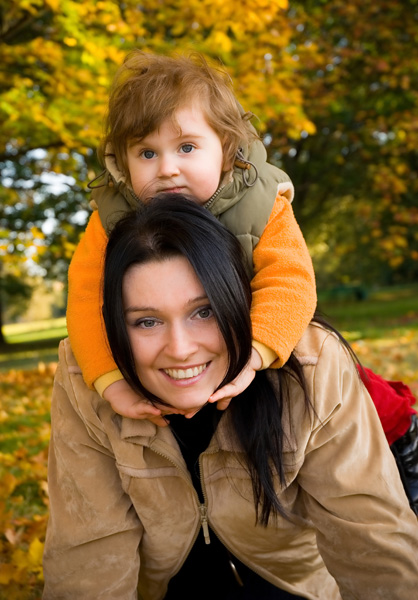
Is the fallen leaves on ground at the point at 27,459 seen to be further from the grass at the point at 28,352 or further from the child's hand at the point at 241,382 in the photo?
the grass at the point at 28,352

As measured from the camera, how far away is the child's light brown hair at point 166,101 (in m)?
2.16

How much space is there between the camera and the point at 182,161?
2145 mm

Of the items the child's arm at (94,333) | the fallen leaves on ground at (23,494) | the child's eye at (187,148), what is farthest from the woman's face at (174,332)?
the fallen leaves on ground at (23,494)

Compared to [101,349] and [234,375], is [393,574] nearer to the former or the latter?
[234,375]

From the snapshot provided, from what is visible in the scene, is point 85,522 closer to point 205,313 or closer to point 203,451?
point 203,451

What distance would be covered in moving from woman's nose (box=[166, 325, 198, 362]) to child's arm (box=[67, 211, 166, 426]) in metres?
0.22

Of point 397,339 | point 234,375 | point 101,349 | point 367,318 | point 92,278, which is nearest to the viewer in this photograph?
point 234,375

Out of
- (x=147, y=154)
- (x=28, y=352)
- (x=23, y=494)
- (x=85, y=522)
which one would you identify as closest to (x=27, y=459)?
(x=23, y=494)

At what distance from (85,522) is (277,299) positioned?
965 millimetres

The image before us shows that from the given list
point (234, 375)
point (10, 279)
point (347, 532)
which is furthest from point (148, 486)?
point (10, 279)

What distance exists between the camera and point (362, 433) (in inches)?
76.4

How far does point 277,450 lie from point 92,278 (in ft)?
2.76

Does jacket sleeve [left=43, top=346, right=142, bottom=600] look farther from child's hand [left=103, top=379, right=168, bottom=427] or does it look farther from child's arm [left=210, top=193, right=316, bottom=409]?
child's arm [left=210, top=193, right=316, bottom=409]

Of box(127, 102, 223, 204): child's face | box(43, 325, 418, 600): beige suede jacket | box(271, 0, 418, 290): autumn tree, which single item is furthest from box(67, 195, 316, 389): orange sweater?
box(271, 0, 418, 290): autumn tree
